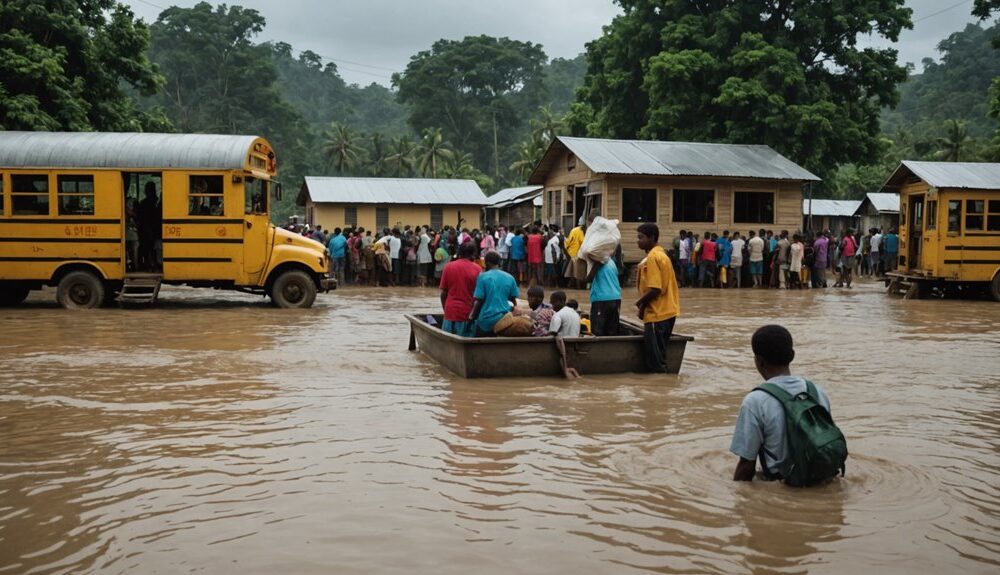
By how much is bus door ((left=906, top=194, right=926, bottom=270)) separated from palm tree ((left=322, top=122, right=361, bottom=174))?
1906 inches

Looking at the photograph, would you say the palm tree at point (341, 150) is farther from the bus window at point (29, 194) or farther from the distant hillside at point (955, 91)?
the bus window at point (29, 194)

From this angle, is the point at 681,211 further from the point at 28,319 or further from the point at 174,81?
the point at 174,81

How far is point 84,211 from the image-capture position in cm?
1702

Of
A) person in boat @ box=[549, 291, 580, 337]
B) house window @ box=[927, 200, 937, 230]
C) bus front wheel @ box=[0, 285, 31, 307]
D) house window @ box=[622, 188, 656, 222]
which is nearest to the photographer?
person in boat @ box=[549, 291, 580, 337]

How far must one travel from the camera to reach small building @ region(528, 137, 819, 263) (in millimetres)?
27047

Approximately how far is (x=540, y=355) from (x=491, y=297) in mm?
885

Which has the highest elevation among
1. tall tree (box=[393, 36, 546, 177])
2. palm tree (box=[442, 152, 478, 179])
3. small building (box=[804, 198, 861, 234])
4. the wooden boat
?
tall tree (box=[393, 36, 546, 177])

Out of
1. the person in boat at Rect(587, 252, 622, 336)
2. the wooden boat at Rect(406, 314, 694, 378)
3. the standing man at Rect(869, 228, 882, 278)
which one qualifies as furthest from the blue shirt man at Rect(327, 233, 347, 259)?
the standing man at Rect(869, 228, 882, 278)

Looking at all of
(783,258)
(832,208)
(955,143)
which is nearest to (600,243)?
(783,258)

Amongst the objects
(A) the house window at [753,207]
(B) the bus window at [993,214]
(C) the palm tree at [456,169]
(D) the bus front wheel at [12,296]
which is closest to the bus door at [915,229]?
(B) the bus window at [993,214]

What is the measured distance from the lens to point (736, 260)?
26312 mm

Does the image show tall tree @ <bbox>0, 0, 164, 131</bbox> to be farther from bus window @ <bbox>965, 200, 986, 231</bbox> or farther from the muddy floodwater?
bus window @ <bbox>965, 200, 986, 231</bbox>

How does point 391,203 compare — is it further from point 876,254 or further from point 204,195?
point 204,195

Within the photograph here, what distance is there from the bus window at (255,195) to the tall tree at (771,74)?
18571mm
